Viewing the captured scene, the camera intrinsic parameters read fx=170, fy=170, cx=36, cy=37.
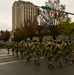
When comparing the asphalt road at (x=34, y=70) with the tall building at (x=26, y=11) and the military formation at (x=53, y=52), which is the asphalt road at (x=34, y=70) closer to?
the military formation at (x=53, y=52)

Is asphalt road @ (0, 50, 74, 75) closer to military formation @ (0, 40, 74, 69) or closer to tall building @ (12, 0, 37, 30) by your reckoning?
military formation @ (0, 40, 74, 69)

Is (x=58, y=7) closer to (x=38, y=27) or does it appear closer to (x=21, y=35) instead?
(x=38, y=27)

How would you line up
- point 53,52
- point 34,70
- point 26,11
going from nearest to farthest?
1. point 34,70
2. point 53,52
3. point 26,11

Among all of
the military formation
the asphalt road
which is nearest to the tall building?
the military formation

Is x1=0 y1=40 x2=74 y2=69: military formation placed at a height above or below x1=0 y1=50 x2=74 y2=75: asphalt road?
above

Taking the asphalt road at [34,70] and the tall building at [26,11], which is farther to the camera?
the tall building at [26,11]

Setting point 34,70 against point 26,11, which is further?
point 26,11

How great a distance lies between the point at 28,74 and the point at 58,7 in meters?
34.8

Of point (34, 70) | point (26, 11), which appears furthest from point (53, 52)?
point (26, 11)

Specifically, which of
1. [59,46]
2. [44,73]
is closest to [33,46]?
[59,46]

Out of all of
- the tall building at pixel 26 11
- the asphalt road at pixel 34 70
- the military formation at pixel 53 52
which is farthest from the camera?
the tall building at pixel 26 11

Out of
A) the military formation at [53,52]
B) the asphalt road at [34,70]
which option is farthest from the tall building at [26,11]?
the asphalt road at [34,70]

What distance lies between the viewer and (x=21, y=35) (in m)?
53.6

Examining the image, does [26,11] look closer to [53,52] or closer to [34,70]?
[53,52]
